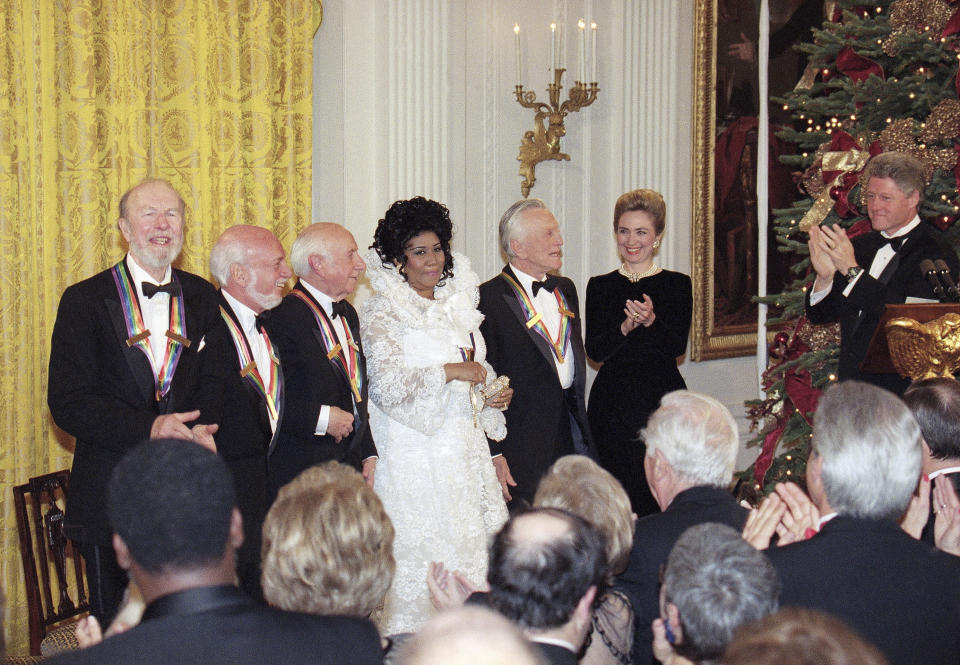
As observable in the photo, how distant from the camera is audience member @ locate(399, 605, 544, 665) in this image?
1272 mm

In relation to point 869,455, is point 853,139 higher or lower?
higher

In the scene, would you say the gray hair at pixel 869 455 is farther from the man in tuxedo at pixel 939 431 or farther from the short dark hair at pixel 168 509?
the short dark hair at pixel 168 509

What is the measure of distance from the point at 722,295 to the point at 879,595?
5547 mm

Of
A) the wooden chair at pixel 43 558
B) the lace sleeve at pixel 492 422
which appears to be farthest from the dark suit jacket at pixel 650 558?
the wooden chair at pixel 43 558

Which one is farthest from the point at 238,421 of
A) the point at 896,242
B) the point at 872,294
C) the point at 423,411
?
the point at 896,242

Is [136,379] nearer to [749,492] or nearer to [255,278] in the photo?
[255,278]

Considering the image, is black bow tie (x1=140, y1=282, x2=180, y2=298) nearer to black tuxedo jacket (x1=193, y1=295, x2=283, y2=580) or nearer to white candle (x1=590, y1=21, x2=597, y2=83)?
black tuxedo jacket (x1=193, y1=295, x2=283, y2=580)

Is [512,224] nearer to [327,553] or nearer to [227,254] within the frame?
[227,254]

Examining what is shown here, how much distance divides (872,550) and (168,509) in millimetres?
1386

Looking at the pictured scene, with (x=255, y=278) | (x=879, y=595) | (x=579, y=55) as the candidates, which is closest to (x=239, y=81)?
(x=255, y=278)

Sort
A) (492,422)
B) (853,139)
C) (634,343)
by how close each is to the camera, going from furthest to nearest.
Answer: (853,139), (634,343), (492,422)

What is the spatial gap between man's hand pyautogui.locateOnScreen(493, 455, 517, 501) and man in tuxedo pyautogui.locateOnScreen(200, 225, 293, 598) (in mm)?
1045

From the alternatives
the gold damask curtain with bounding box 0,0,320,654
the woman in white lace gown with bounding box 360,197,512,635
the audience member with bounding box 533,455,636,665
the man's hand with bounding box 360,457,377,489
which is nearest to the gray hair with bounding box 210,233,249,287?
the woman in white lace gown with bounding box 360,197,512,635

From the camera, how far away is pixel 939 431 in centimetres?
289
